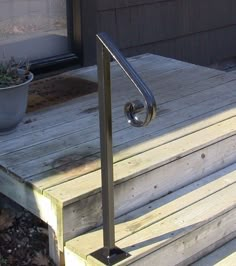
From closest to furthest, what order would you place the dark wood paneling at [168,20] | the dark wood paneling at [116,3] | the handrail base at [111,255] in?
the handrail base at [111,255]
the dark wood paneling at [116,3]
the dark wood paneling at [168,20]

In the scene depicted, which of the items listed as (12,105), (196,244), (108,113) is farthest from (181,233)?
(12,105)

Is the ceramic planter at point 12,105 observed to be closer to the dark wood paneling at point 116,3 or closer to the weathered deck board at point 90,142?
the weathered deck board at point 90,142

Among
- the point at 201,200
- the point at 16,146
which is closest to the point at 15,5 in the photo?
the point at 16,146

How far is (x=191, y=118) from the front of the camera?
320 cm

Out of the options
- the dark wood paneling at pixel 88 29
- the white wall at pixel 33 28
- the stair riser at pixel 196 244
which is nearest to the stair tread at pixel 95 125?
the dark wood paneling at pixel 88 29

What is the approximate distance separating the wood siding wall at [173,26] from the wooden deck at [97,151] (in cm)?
71

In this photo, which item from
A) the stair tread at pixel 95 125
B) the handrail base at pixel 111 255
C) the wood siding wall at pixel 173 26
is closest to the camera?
the handrail base at pixel 111 255

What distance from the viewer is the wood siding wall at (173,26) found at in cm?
422

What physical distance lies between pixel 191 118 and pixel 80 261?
3.88ft

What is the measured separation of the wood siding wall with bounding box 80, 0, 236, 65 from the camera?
4.22m

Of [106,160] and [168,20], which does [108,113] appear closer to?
[106,160]

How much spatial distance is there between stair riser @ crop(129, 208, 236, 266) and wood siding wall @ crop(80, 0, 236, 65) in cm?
181

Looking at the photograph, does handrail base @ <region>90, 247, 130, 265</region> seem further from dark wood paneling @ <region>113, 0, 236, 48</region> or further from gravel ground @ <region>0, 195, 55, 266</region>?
dark wood paneling @ <region>113, 0, 236, 48</region>

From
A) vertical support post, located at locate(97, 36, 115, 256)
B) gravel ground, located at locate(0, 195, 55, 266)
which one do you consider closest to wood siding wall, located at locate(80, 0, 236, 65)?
gravel ground, located at locate(0, 195, 55, 266)
